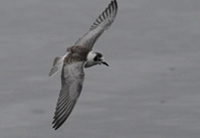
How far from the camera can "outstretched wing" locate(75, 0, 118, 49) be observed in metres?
18.5

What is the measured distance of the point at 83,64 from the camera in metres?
16.8

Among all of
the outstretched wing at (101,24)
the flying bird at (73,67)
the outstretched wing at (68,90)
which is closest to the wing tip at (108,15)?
the outstretched wing at (101,24)

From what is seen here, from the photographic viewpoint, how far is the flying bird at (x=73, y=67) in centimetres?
1565

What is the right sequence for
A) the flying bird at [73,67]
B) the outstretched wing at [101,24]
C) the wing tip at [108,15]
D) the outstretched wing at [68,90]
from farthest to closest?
the wing tip at [108,15] < the outstretched wing at [101,24] < the flying bird at [73,67] < the outstretched wing at [68,90]

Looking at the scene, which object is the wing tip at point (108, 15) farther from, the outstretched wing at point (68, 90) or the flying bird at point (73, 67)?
the outstretched wing at point (68, 90)

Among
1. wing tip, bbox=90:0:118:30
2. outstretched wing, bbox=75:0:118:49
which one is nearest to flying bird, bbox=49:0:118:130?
outstretched wing, bbox=75:0:118:49

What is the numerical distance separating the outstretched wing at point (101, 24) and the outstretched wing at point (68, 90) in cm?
183

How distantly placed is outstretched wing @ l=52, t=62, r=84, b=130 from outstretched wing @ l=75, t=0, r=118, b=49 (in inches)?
72.1

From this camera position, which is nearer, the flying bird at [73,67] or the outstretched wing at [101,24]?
the flying bird at [73,67]

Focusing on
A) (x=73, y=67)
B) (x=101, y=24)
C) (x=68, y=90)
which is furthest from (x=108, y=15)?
(x=68, y=90)

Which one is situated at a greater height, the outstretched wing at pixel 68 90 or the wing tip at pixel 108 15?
the wing tip at pixel 108 15

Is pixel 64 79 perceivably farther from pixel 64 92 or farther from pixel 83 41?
pixel 83 41

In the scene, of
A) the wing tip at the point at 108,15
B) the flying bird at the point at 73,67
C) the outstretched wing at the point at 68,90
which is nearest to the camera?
the outstretched wing at the point at 68,90

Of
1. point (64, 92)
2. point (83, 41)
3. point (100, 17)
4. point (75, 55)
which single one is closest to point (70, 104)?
point (64, 92)
